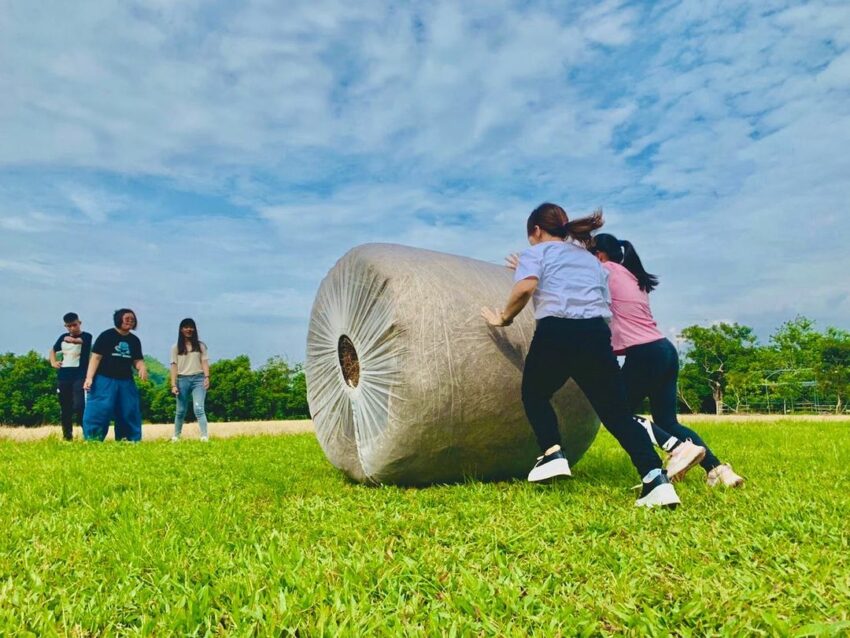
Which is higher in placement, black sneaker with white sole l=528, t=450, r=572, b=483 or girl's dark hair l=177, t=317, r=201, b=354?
girl's dark hair l=177, t=317, r=201, b=354

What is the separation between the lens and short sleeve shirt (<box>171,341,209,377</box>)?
12.0 metres

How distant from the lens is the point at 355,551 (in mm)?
3518

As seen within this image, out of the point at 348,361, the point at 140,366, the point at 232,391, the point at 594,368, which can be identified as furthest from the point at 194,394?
the point at 232,391

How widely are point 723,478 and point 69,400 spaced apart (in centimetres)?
1196

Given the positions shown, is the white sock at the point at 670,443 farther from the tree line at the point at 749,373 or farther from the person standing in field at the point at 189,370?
the tree line at the point at 749,373

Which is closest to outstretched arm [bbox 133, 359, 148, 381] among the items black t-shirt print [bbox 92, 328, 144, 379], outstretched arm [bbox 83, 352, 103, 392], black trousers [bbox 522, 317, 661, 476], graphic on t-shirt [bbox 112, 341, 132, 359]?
black t-shirt print [bbox 92, 328, 144, 379]

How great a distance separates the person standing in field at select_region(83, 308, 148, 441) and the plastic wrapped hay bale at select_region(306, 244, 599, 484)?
6451 millimetres

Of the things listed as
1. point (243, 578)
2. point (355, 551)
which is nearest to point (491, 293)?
point (355, 551)

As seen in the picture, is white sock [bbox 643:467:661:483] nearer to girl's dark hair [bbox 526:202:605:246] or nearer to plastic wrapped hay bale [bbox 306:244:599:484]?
plastic wrapped hay bale [bbox 306:244:599:484]

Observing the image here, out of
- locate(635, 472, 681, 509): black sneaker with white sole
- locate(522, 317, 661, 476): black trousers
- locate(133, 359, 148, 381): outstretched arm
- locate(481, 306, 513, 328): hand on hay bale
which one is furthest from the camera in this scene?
locate(133, 359, 148, 381): outstretched arm

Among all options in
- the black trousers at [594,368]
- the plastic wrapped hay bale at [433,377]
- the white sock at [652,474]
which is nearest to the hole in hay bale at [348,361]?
the plastic wrapped hay bale at [433,377]

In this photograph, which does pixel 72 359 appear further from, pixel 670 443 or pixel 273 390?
pixel 273 390

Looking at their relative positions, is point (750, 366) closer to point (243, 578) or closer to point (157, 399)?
point (157, 399)

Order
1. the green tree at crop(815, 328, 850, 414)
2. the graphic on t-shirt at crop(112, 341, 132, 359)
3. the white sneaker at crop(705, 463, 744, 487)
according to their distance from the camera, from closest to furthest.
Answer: the white sneaker at crop(705, 463, 744, 487) → the graphic on t-shirt at crop(112, 341, 132, 359) → the green tree at crop(815, 328, 850, 414)
